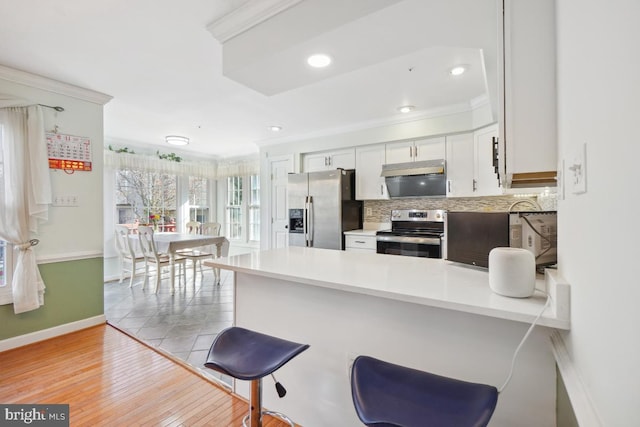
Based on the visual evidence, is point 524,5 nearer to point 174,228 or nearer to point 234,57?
point 234,57

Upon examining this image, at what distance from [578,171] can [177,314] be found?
3.65 metres

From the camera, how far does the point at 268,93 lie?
226 centimetres

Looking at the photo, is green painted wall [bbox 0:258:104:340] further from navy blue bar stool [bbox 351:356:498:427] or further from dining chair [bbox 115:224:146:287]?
navy blue bar stool [bbox 351:356:498:427]

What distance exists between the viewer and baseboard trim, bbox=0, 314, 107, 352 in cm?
248

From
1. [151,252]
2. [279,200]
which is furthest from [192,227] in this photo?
[279,200]

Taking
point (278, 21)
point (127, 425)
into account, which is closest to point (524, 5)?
point (278, 21)

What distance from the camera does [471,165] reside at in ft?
11.1

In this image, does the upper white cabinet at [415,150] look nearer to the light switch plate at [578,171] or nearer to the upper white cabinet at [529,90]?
the upper white cabinet at [529,90]

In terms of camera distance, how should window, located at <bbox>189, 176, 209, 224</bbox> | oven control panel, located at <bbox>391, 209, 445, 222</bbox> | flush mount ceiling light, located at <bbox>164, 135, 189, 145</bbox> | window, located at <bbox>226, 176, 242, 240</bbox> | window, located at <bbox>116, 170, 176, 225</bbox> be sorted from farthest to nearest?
window, located at <bbox>226, 176, 242, 240</bbox>, window, located at <bbox>189, 176, 209, 224</bbox>, window, located at <bbox>116, 170, 176, 225</bbox>, flush mount ceiling light, located at <bbox>164, 135, 189, 145</bbox>, oven control panel, located at <bbox>391, 209, 445, 222</bbox>

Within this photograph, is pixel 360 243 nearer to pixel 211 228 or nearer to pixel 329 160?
pixel 329 160

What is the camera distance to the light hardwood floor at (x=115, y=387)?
1710 millimetres

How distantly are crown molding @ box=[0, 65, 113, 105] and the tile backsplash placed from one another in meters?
3.44

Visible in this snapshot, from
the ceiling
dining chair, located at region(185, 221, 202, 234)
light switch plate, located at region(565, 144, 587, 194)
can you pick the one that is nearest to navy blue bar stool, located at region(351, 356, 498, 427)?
light switch plate, located at region(565, 144, 587, 194)

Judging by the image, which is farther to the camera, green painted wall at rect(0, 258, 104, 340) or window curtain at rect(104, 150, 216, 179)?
window curtain at rect(104, 150, 216, 179)
